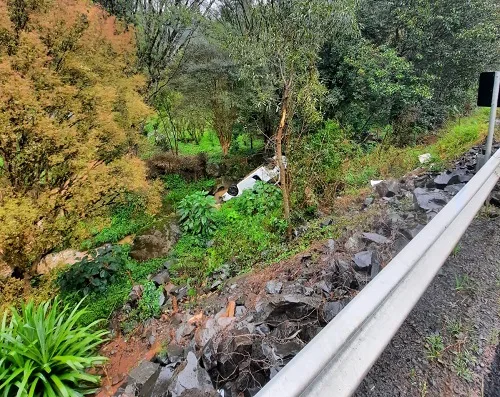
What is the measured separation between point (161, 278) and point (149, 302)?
2.73 ft

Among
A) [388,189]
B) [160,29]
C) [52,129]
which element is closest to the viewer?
[52,129]

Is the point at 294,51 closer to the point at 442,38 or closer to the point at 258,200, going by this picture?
the point at 258,200

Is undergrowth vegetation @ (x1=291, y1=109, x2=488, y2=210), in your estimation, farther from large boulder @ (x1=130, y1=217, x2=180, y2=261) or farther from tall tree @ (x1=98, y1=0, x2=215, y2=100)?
tall tree @ (x1=98, y1=0, x2=215, y2=100)

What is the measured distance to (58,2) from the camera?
183 inches

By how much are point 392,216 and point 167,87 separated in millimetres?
9863

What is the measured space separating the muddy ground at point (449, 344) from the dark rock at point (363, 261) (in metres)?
0.46

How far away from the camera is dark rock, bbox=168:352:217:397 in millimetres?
1521

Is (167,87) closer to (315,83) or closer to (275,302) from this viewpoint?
(315,83)

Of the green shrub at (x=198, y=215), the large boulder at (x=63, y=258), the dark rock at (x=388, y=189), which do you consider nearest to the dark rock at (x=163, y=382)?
the dark rock at (x=388, y=189)

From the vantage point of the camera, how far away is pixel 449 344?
104cm

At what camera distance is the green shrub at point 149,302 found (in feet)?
15.2

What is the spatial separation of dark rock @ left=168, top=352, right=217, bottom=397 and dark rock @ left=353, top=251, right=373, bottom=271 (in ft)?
3.61

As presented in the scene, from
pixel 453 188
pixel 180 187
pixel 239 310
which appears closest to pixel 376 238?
pixel 453 188

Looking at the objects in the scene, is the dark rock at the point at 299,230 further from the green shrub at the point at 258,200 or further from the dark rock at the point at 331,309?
the dark rock at the point at 331,309
